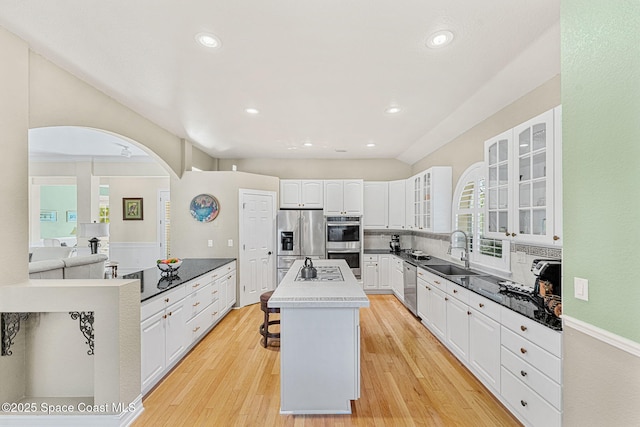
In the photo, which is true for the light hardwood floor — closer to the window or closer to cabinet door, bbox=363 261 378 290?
the window

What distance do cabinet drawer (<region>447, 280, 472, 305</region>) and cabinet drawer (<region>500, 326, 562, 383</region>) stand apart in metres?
0.53

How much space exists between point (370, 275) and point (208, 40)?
4605 millimetres

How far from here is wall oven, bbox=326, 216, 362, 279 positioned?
5.30m

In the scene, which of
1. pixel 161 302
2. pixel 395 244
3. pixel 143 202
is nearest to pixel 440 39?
pixel 161 302

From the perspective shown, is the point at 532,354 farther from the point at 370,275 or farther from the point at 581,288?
the point at 370,275

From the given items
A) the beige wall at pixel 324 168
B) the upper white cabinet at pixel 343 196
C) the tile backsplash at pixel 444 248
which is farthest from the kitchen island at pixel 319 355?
the beige wall at pixel 324 168

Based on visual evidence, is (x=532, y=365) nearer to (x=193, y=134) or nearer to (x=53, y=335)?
(x=53, y=335)

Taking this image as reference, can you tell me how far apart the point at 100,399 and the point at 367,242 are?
4839 millimetres

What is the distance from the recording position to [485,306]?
2348 mm

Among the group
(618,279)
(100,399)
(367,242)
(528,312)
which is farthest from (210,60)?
(367,242)

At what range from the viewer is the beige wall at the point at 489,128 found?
2.39 metres

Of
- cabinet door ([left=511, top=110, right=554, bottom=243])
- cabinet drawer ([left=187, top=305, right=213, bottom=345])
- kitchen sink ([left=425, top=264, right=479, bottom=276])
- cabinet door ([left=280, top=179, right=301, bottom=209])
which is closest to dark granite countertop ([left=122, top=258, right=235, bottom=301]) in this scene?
cabinet drawer ([left=187, top=305, right=213, bottom=345])

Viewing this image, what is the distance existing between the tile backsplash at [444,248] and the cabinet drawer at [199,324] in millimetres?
3494

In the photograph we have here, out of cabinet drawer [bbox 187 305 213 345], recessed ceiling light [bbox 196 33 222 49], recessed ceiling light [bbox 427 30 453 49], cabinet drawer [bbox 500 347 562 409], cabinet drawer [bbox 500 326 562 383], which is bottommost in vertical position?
cabinet drawer [bbox 187 305 213 345]
